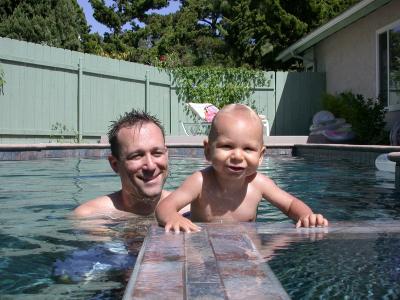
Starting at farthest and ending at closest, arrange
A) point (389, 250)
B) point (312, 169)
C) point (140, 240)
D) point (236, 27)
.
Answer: point (236, 27) → point (312, 169) → point (140, 240) → point (389, 250)

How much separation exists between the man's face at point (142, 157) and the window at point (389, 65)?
9634 millimetres

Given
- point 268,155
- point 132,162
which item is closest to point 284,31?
point 268,155

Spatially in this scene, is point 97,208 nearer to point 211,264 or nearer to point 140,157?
point 140,157

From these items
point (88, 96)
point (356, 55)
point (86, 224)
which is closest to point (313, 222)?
point (86, 224)

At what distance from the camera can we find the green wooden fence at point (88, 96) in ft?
39.2

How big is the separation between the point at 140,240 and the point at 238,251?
3.39 feet

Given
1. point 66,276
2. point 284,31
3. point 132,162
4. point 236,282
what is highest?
point 284,31

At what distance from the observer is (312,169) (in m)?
8.13

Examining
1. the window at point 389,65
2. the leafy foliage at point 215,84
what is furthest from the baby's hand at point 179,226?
the leafy foliage at point 215,84

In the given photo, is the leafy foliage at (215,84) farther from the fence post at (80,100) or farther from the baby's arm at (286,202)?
the baby's arm at (286,202)

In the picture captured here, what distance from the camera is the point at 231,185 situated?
9.82 ft

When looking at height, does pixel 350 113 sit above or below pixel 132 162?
above

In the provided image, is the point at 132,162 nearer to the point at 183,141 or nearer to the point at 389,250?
the point at 389,250

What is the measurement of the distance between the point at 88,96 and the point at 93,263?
39.5ft
